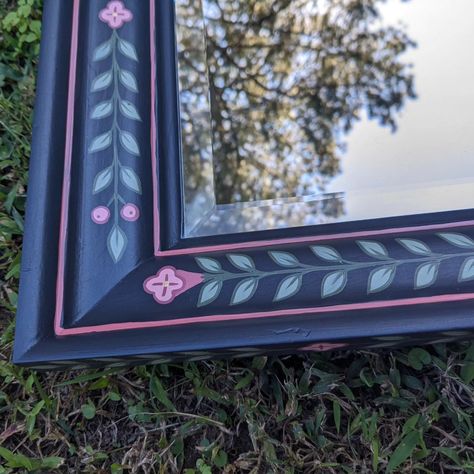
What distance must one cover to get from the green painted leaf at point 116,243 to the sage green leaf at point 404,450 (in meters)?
0.47

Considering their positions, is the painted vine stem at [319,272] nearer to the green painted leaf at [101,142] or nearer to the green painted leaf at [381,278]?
the green painted leaf at [381,278]

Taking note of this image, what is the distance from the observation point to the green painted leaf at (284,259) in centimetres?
80

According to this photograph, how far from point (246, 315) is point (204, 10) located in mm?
568

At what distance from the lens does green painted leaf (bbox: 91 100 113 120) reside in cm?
92

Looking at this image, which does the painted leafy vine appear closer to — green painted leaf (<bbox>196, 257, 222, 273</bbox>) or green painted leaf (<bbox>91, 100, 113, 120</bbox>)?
green painted leaf (<bbox>196, 257, 222, 273</bbox>)

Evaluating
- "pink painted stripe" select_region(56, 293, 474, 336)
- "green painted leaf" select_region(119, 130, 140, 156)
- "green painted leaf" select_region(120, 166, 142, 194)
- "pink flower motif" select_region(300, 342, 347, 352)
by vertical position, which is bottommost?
"pink flower motif" select_region(300, 342, 347, 352)

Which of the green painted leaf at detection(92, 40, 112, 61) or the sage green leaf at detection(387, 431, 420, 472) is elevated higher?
the green painted leaf at detection(92, 40, 112, 61)

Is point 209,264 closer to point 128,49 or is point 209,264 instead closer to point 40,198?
point 40,198

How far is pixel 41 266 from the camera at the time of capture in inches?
32.3

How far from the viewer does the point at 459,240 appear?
80 cm

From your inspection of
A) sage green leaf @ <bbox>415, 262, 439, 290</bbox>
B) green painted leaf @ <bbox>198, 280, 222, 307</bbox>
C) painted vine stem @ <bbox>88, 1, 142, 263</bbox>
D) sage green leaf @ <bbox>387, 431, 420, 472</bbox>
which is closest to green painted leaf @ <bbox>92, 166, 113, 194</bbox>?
painted vine stem @ <bbox>88, 1, 142, 263</bbox>

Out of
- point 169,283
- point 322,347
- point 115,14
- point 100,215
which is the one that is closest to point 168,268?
point 169,283

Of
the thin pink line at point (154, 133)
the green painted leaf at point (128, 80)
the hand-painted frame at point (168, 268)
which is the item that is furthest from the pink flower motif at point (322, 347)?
the green painted leaf at point (128, 80)

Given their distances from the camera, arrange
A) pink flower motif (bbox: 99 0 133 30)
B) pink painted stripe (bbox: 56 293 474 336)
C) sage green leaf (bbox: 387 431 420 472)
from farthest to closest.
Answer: pink flower motif (bbox: 99 0 133 30) → sage green leaf (bbox: 387 431 420 472) → pink painted stripe (bbox: 56 293 474 336)
